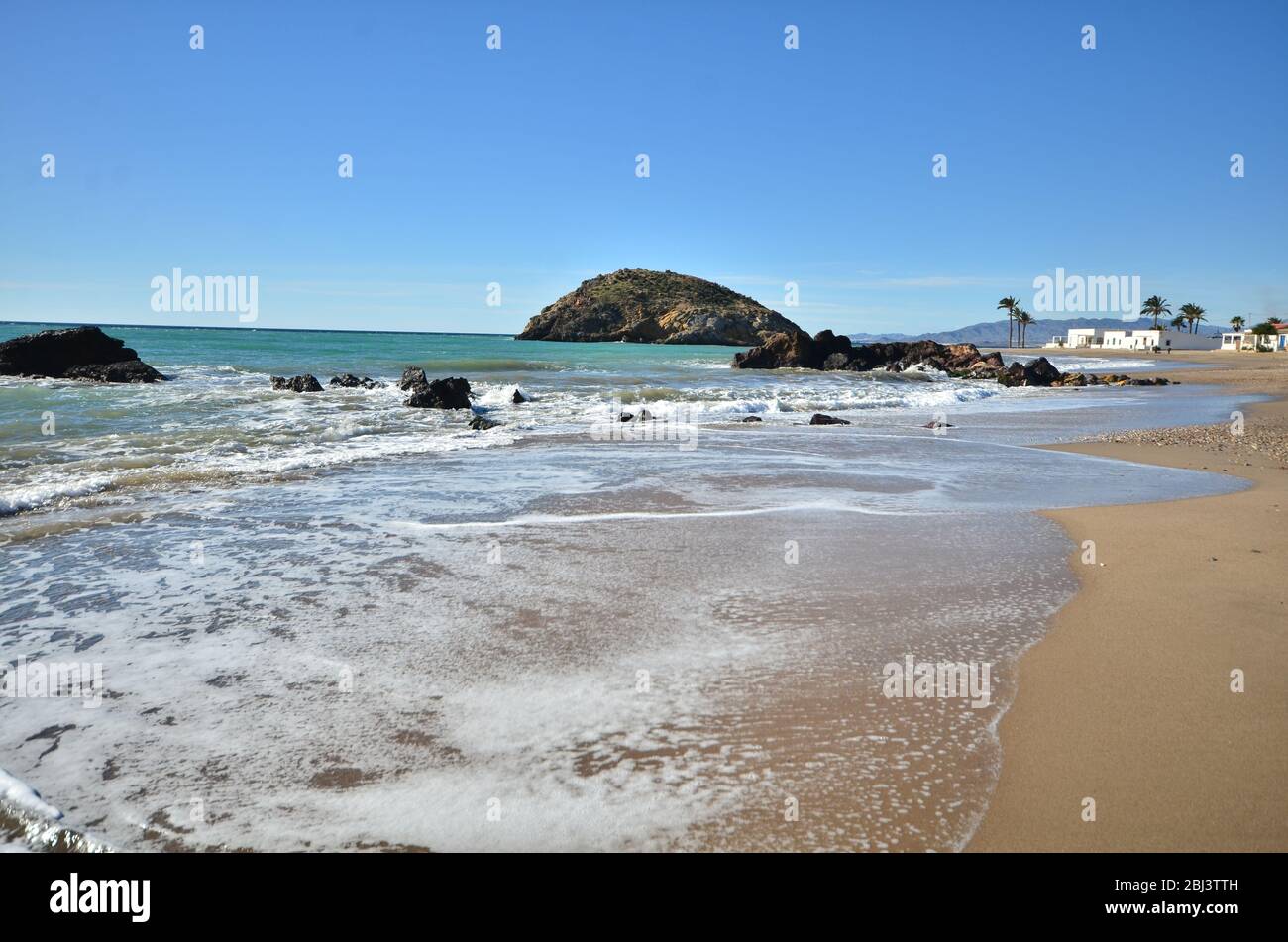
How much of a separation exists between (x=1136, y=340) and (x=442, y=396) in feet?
382

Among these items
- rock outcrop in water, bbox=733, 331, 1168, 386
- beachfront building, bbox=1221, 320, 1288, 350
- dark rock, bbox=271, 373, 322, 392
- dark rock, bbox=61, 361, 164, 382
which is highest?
beachfront building, bbox=1221, 320, 1288, 350

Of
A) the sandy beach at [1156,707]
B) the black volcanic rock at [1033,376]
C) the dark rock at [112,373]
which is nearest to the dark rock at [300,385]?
the dark rock at [112,373]

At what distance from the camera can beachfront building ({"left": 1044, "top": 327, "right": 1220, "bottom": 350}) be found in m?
106

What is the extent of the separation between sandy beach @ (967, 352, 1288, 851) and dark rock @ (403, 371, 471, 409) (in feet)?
56.8

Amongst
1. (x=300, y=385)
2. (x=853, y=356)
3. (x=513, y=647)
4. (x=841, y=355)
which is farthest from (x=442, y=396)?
(x=853, y=356)

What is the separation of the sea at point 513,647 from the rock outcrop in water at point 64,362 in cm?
1852

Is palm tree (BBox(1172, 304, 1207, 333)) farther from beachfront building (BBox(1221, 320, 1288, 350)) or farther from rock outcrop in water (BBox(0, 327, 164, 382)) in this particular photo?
rock outcrop in water (BBox(0, 327, 164, 382))

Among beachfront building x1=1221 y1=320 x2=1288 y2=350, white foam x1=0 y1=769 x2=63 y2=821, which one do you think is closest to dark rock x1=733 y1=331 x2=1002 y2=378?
white foam x1=0 y1=769 x2=63 y2=821

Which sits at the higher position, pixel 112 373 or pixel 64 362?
pixel 64 362

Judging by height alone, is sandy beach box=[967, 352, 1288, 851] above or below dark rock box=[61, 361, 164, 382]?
below

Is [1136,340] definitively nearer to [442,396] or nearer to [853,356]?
[853,356]

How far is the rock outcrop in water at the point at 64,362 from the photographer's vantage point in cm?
2755

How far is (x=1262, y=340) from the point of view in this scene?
9169 cm

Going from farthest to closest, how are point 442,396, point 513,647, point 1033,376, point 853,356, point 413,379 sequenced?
point 853,356
point 1033,376
point 413,379
point 442,396
point 513,647
